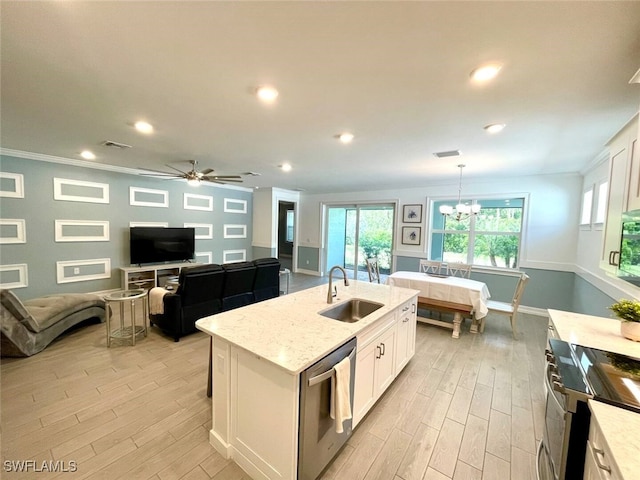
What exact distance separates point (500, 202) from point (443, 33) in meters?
4.87

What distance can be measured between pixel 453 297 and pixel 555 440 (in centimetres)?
261

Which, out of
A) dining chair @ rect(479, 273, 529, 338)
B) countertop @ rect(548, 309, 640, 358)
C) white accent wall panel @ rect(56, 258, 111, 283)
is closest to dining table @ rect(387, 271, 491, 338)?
dining chair @ rect(479, 273, 529, 338)

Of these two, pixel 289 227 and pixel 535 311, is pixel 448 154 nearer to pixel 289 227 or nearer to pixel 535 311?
pixel 535 311

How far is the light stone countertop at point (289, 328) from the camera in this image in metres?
1.35

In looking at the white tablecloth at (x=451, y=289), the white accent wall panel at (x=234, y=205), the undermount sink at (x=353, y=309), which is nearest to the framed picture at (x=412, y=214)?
the white tablecloth at (x=451, y=289)

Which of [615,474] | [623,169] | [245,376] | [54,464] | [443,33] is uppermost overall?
[443,33]

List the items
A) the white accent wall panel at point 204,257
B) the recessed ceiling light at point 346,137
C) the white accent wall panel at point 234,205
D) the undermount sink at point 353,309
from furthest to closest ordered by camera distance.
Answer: the white accent wall panel at point 234,205
the white accent wall panel at point 204,257
the recessed ceiling light at point 346,137
the undermount sink at point 353,309

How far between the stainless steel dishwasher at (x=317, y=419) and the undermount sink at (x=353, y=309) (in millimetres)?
684

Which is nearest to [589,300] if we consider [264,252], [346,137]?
[346,137]

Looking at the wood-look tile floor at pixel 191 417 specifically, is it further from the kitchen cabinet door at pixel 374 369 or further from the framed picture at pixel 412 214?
the framed picture at pixel 412 214

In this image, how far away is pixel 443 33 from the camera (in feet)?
4.31

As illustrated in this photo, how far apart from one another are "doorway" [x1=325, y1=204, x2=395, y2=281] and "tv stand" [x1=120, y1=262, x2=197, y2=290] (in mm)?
4116

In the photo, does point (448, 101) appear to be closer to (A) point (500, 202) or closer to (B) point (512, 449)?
(B) point (512, 449)

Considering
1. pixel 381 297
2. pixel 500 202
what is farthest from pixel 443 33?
pixel 500 202
